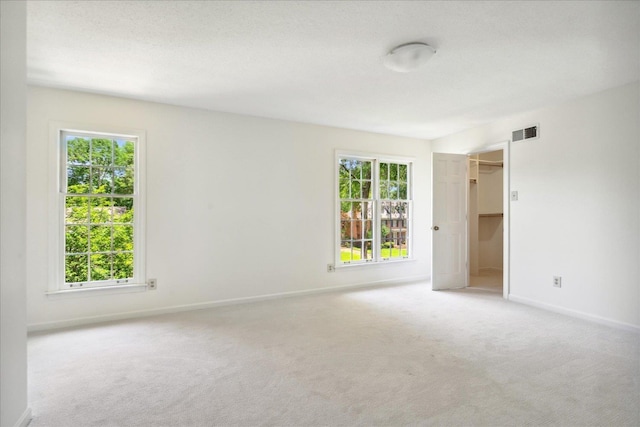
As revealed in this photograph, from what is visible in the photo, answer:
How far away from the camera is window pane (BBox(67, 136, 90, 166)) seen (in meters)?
3.73

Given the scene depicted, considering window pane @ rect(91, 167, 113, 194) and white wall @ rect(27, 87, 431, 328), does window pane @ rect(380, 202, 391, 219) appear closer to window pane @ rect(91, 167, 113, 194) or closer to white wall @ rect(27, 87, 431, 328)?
white wall @ rect(27, 87, 431, 328)

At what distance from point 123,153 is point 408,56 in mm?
3353

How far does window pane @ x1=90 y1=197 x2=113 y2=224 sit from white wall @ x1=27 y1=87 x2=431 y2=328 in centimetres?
42

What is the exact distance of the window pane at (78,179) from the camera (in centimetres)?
373

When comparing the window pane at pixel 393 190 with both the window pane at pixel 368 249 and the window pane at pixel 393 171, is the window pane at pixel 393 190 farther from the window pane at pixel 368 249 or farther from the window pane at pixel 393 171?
the window pane at pixel 368 249

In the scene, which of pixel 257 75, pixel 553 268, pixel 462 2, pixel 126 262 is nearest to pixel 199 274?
pixel 126 262

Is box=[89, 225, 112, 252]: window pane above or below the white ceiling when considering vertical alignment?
below

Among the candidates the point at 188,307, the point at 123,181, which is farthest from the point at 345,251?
the point at 123,181

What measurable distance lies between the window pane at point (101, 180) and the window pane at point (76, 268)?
0.77 meters

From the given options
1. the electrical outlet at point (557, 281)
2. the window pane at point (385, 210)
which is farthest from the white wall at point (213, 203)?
the electrical outlet at point (557, 281)

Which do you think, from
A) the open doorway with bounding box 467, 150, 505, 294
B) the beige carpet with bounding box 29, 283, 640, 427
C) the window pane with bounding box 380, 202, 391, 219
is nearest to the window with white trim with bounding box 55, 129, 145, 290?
the beige carpet with bounding box 29, 283, 640, 427

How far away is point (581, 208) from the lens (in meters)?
3.84

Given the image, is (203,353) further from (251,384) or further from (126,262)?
(126,262)

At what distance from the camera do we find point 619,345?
9.95 ft
